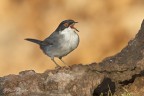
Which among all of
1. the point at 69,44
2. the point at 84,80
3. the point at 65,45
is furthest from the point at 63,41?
the point at 84,80

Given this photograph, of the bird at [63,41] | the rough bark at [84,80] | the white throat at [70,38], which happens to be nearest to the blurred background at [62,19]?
the bird at [63,41]

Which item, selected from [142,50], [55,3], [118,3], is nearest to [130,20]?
[118,3]

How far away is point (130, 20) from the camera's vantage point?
24.8 meters

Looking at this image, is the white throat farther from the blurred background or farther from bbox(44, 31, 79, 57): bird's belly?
the blurred background

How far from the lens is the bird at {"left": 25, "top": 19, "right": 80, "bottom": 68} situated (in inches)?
563

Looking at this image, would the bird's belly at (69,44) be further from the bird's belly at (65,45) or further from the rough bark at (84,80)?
the rough bark at (84,80)

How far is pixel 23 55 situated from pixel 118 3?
12.1ft

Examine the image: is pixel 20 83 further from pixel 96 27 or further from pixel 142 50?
pixel 96 27

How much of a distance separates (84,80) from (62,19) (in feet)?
43.1

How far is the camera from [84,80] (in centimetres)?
1202

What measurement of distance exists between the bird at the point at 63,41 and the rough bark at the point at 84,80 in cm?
140

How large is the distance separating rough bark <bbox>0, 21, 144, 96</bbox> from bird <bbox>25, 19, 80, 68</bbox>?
140 centimetres

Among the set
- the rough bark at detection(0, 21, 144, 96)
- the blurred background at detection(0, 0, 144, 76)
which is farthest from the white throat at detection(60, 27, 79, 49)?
the blurred background at detection(0, 0, 144, 76)

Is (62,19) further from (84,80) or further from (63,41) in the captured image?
(84,80)
